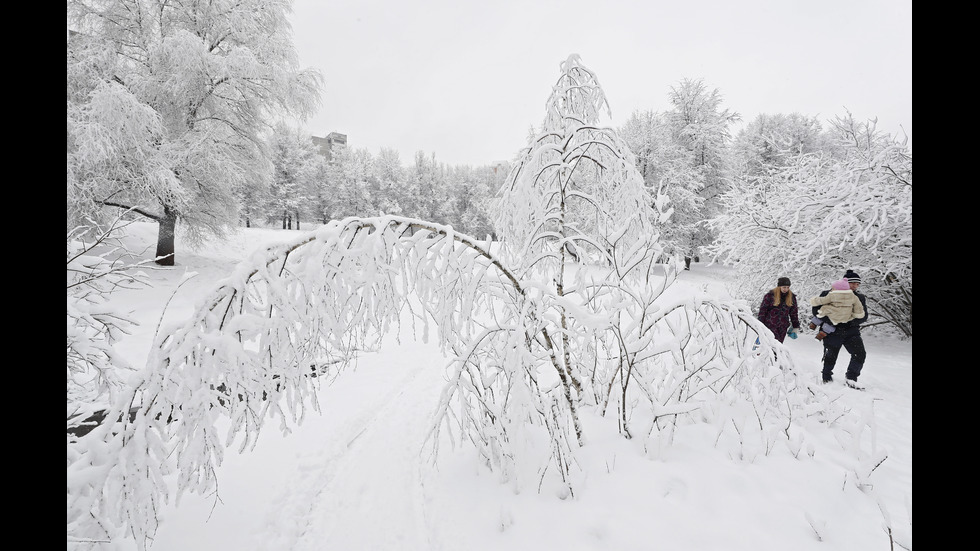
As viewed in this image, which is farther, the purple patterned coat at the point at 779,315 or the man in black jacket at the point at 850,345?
the purple patterned coat at the point at 779,315

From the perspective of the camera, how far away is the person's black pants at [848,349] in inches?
189

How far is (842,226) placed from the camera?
21.9 feet

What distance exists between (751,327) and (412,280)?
2.82 metres

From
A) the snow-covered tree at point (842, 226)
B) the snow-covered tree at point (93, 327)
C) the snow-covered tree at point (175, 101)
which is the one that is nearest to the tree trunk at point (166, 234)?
the snow-covered tree at point (175, 101)

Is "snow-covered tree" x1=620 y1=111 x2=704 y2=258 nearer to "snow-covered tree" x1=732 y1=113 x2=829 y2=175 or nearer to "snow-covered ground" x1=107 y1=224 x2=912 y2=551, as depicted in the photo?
"snow-covered tree" x1=732 y1=113 x2=829 y2=175

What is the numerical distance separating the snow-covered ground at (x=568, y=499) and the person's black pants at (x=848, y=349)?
4.32ft

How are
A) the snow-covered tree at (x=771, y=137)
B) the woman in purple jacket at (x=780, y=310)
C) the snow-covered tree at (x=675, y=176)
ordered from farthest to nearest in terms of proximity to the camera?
the snow-covered tree at (x=771, y=137) < the snow-covered tree at (x=675, y=176) < the woman in purple jacket at (x=780, y=310)

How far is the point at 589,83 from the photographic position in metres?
3.23

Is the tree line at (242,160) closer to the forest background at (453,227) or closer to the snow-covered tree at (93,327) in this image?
the forest background at (453,227)

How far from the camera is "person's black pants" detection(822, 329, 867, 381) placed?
479 cm

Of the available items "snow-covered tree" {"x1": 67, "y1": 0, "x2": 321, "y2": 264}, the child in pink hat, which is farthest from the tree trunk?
the child in pink hat

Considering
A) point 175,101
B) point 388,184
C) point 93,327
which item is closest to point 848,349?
point 93,327

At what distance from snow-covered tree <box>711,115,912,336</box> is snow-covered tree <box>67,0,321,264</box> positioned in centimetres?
1509
